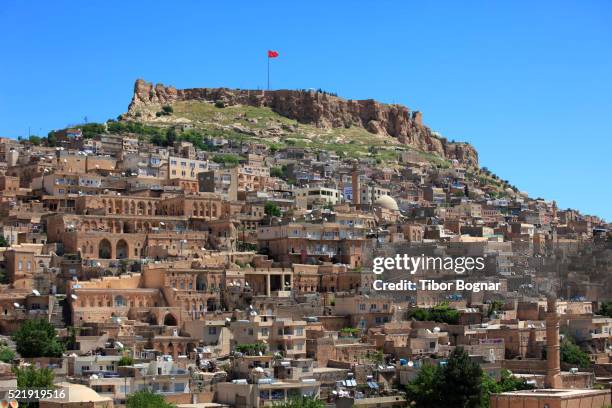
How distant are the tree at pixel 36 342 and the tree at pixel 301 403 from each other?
28.3 feet

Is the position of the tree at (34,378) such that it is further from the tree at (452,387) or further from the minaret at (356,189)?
the minaret at (356,189)

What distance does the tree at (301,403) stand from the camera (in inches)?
1289

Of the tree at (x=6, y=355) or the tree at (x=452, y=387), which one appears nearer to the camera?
the tree at (x=452, y=387)

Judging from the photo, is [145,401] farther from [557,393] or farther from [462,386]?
[557,393]

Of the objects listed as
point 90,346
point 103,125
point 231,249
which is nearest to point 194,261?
point 231,249

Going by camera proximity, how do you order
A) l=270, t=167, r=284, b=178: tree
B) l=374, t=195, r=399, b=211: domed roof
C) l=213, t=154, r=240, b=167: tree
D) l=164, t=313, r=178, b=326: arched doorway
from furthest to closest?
l=270, t=167, r=284, b=178: tree, l=213, t=154, r=240, b=167: tree, l=374, t=195, r=399, b=211: domed roof, l=164, t=313, r=178, b=326: arched doorway

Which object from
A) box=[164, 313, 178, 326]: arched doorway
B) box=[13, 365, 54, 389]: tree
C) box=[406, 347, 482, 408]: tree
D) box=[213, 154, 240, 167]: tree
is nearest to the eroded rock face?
box=[213, 154, 240, 167]: tree

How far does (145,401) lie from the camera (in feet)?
104

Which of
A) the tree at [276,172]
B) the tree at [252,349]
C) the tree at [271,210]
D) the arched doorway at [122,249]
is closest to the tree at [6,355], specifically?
the tree at [252,349]

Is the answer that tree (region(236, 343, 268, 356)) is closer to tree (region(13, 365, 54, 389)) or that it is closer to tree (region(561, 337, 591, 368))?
tree (region(13, 365, 54, 389))

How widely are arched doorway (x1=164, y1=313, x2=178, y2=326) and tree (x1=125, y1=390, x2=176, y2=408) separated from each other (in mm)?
11907

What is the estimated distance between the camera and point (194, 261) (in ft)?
162

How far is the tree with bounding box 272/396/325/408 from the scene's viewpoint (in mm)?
32750

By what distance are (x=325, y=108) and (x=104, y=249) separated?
6054 centimetres
